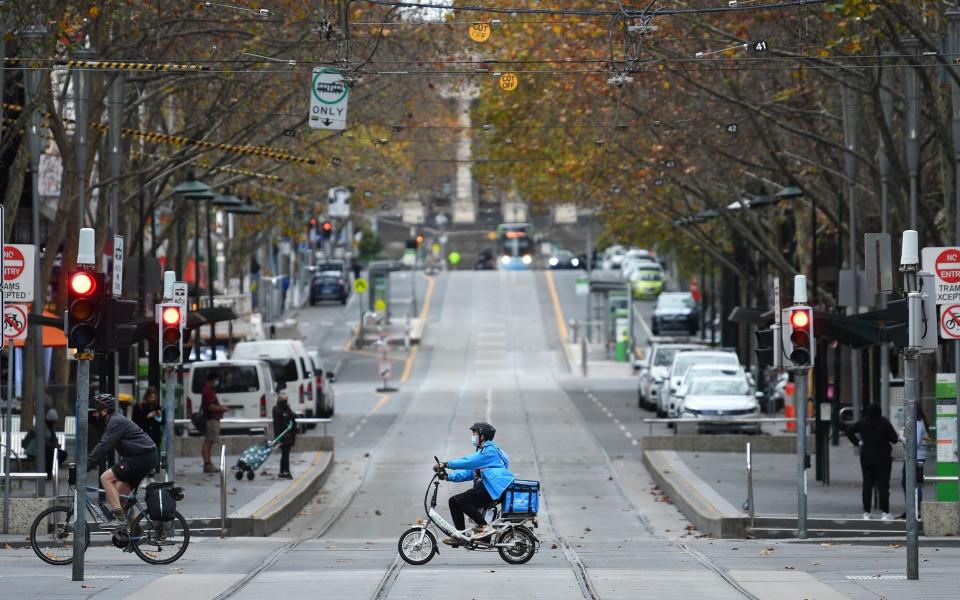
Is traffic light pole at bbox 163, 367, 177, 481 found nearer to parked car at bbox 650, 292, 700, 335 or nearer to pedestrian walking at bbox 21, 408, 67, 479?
pedestrian walking at bbox 21, 408, 67, 479

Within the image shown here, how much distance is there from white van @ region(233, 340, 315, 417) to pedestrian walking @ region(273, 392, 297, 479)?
8773 millimetres

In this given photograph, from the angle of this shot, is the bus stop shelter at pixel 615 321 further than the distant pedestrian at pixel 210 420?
Yes

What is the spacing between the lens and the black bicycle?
1819 cm

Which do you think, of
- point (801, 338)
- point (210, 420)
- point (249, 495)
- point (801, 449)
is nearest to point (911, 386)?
point (801, 338)

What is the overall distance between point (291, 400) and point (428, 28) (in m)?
10.2

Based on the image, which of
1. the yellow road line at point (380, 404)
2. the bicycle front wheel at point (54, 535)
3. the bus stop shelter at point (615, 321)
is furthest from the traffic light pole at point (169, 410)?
the bus stop shelter at point (615, 321)

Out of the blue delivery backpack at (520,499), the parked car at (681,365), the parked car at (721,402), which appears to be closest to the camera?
the blue delivery backpack at (520,499)

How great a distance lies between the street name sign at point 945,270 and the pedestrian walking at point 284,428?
13.6 metres

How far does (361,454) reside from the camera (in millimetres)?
36844

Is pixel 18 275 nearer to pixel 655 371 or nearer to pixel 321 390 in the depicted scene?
pixel 321 390

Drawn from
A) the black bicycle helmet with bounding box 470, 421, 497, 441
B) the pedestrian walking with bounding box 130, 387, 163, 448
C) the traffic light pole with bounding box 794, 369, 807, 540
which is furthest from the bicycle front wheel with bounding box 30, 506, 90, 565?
the traffic light pole with bounding box 794, 369, 807, 540

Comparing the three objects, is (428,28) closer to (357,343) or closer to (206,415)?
(206,415)

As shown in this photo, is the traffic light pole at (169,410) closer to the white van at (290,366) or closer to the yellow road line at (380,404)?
the white van at (290,366)

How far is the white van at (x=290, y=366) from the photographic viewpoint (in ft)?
132
